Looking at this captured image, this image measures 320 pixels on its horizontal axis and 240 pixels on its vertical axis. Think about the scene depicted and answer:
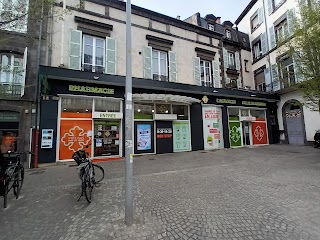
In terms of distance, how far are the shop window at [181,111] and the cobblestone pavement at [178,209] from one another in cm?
627

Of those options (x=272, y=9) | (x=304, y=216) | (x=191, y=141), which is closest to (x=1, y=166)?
(x=304, y=216)

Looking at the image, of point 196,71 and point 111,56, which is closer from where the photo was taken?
point 111,56

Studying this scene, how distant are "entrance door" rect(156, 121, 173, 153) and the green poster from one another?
5071 mm

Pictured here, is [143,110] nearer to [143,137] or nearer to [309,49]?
[143,137]

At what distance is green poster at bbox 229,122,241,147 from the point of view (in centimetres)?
1339

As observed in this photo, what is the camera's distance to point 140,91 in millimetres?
10539

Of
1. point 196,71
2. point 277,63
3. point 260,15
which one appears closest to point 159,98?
point 196,71

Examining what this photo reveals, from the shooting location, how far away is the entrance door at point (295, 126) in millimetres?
14185

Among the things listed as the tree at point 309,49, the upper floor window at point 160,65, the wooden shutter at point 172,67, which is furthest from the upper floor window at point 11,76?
the tree at point 309,49

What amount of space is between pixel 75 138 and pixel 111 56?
483cm

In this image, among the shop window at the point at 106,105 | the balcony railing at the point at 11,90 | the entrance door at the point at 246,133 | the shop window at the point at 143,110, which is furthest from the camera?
the entrance door at the point at 246,133

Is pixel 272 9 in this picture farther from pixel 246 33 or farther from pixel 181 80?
pixel 181 80

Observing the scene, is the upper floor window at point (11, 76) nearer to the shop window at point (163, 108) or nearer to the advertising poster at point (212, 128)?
the shop window at point (163, 108)

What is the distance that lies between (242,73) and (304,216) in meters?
16.6
